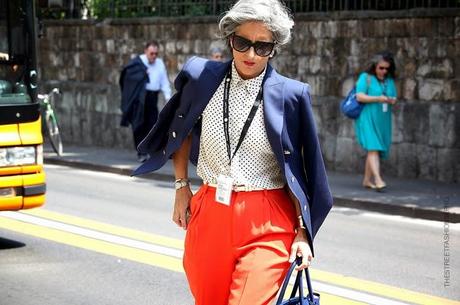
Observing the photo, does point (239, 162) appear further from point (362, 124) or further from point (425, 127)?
point (425, 127)

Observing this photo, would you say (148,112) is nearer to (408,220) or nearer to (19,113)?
(408,220)

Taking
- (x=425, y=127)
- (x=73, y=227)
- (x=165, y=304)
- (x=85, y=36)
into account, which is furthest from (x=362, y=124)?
(x=85, y=36)

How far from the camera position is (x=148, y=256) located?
27.2ft

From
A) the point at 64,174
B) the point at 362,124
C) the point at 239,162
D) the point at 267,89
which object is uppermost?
the point at 267,89

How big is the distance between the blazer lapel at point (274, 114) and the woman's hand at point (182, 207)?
597mm

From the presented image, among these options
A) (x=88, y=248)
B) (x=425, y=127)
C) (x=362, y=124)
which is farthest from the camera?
(x=425, y=127)

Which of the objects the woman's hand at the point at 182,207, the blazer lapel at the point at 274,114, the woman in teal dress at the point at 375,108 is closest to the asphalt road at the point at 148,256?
the woman in teal dress at the point at 375,108

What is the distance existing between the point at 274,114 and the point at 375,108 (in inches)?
347

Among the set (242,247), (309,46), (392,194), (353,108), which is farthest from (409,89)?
(242,247)

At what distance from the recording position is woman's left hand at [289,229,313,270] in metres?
4.02

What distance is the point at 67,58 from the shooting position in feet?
67.0

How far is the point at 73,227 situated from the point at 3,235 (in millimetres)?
738

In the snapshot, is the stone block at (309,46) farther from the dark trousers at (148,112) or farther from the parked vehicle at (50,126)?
the parked vehicle at (50,126)

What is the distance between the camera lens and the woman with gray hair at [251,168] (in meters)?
3.99
